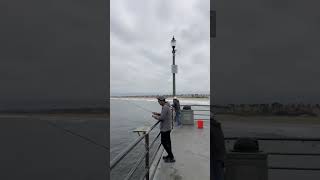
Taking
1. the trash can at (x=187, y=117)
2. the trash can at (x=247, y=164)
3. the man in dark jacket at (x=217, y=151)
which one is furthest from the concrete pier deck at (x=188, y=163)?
the trash can at (x=187, y=117)

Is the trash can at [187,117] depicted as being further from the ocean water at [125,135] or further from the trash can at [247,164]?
the trash can at [247,164]

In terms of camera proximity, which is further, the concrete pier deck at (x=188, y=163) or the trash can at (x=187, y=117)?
the trash can at (x=187, y=117)

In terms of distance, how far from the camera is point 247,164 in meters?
4.64

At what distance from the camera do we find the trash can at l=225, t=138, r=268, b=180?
15.1 ft

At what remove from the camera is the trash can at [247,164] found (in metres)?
4.62

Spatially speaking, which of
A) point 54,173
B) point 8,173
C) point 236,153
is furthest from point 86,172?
point 236,153

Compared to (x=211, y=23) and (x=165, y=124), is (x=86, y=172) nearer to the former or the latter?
(x=165, y=124)

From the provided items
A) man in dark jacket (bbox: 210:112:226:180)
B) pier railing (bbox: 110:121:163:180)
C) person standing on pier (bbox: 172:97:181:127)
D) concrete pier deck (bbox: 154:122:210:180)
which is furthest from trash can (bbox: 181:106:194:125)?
man in dark jacket (bbox: 210:112:226:180)

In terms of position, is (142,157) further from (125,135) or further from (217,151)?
(125,135)

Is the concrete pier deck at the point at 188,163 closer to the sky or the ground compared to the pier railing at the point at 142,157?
closer to the ground

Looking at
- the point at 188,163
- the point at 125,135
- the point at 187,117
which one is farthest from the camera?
the point at 125,135

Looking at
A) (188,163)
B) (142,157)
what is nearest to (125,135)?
(188,163)

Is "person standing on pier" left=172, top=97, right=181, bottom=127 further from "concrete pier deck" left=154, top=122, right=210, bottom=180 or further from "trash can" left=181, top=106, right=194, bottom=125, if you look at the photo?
"concrete pier deck" left=154, top=122, right=210, bottom=180

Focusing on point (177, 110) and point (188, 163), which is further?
point (177, 110)
